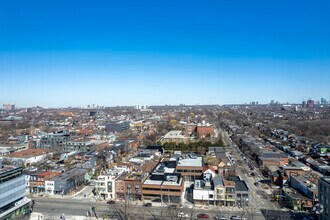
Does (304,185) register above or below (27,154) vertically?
below

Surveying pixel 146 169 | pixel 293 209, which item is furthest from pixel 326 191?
pixel 146 169

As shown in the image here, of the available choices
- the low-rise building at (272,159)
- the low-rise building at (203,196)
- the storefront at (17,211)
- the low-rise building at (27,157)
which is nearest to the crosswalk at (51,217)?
the storefront at (17,211)

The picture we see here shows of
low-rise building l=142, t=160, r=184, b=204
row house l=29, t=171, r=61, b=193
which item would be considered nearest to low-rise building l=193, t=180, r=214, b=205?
low-rise building l=142, t=160, r=184, b=204

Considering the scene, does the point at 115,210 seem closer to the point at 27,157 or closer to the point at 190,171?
the point at 190,171

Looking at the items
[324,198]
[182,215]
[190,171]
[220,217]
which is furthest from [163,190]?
[324,198]

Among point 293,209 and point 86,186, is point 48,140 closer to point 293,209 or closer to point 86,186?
point 86,186

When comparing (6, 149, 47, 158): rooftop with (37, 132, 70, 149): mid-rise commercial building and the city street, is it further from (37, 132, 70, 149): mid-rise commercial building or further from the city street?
the city street
